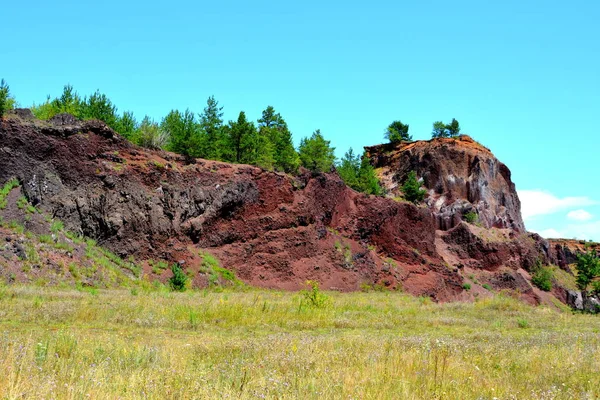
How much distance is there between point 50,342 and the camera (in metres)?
8.97

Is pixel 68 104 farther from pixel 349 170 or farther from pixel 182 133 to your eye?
pixel 349 170

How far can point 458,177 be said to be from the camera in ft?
289

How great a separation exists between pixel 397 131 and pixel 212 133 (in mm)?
58088

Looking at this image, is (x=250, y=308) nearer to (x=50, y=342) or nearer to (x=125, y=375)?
(x=50, y=342)

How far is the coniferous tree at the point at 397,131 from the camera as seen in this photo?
10288 centimetres

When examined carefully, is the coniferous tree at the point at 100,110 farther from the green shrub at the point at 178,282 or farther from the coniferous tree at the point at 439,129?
the coniferous tree at the point at 439,129

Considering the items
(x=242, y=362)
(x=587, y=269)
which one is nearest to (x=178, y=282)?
(x=242, y=362)

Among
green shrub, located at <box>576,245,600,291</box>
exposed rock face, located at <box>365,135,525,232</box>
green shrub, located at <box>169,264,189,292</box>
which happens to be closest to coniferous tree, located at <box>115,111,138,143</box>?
green shrub, located at <box>169,264,189,292</box>

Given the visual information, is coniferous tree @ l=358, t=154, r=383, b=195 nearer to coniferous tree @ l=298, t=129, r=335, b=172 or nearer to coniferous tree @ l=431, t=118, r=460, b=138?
coniferous tree @ l=298, t=129, r=335, b=172

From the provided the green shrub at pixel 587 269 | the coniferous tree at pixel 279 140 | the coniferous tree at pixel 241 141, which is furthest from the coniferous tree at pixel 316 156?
the green shrub at pixel 587 269

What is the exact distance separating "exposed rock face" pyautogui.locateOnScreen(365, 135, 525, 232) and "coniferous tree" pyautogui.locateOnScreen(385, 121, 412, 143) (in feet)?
16.2

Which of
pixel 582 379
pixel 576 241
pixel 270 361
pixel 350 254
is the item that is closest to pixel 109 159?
pixel 350 254

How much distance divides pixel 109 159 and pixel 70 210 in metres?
4.89

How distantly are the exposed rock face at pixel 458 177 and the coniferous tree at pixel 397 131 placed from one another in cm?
495
